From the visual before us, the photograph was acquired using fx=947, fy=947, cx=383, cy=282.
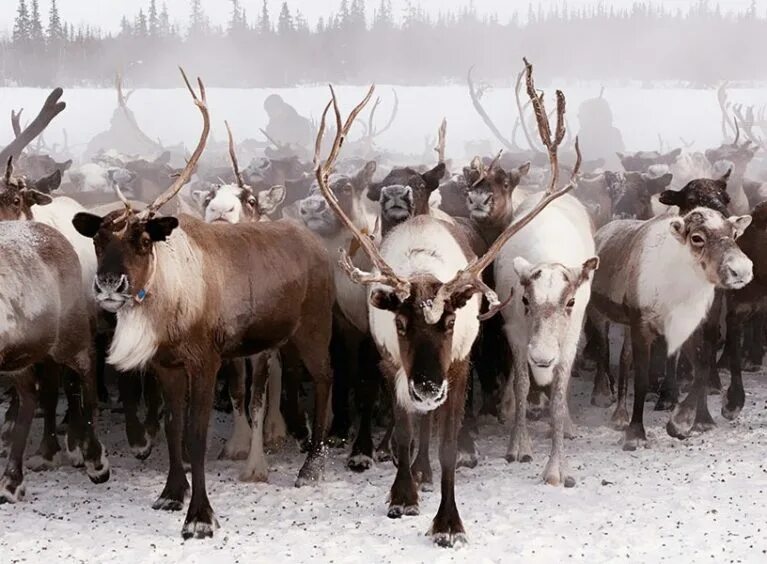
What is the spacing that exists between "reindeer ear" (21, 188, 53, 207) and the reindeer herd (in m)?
0.02

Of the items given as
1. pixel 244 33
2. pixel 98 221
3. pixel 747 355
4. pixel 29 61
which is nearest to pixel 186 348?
pixel 98 221

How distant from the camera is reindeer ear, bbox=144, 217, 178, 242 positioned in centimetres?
471

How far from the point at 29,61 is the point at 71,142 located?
7.18 m

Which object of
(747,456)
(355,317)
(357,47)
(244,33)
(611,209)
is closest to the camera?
(747,456)

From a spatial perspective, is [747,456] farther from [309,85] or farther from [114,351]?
[309,85]

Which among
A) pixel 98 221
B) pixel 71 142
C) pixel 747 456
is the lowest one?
pixel 71 142

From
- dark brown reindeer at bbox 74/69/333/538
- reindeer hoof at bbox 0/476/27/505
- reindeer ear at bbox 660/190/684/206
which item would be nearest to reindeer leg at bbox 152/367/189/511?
dark brown reindeer at bbox 74/69/333/538

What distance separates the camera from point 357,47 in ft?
84.5

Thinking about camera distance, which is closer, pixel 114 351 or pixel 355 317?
pixel 114 351

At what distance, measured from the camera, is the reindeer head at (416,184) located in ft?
21.8

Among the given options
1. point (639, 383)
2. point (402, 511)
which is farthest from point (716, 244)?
point (402, 511)

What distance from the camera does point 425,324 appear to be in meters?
4.43

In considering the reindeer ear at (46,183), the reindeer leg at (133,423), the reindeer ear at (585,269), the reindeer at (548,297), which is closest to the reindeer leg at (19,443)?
the reindeer leg at (133,423)

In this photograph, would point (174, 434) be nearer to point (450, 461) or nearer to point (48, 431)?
point (48, 431)
